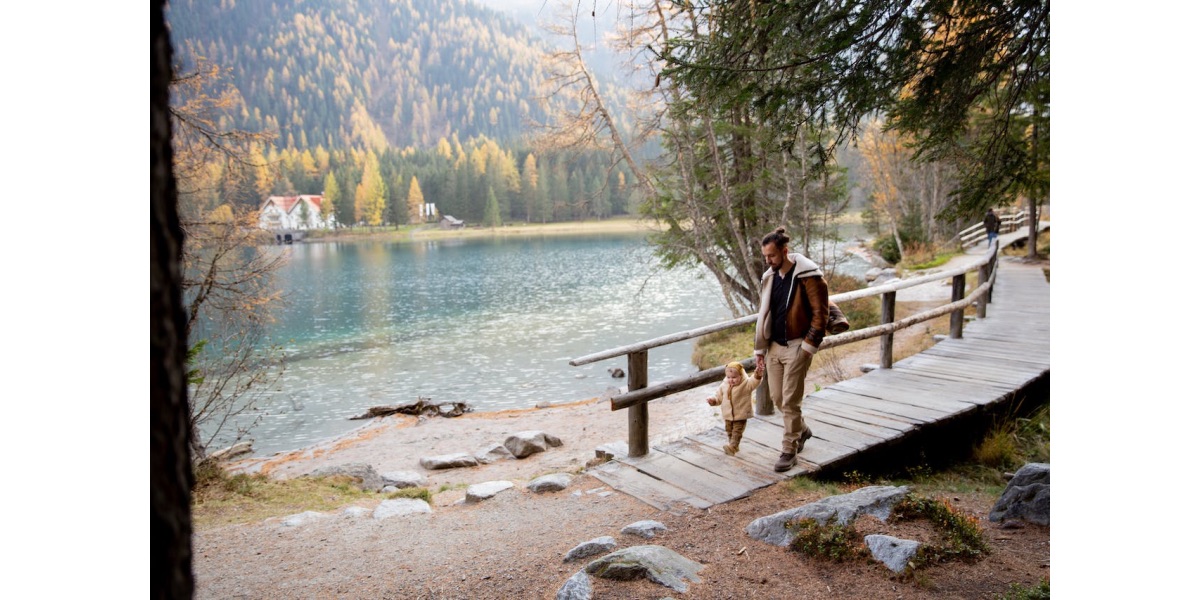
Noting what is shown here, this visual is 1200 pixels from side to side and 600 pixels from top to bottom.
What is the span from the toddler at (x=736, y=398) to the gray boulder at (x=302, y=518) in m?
3.53

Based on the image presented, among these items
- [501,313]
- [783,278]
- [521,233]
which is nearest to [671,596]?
[783,278]

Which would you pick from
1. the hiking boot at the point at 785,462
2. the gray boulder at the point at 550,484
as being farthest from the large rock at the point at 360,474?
the hiking boot at the point at 785,462

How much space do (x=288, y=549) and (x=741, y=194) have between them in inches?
496

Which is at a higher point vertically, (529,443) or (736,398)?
(736,398)

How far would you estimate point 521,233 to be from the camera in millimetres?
85938

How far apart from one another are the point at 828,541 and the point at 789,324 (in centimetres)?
172

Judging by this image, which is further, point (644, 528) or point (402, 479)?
point (402, 479)

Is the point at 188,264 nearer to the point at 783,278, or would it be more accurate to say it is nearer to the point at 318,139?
the point at 783,278

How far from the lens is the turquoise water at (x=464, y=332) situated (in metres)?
16.8

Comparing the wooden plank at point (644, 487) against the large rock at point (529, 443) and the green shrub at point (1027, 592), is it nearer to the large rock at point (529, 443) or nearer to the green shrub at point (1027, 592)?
the green shrub at point (1027, 592)

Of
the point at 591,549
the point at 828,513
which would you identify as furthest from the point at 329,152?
the point at 828,513

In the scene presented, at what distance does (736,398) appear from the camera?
551 centimetres

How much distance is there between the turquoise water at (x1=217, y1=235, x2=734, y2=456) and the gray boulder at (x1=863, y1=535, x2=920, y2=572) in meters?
8.83

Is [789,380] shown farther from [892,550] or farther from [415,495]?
[415,495]
